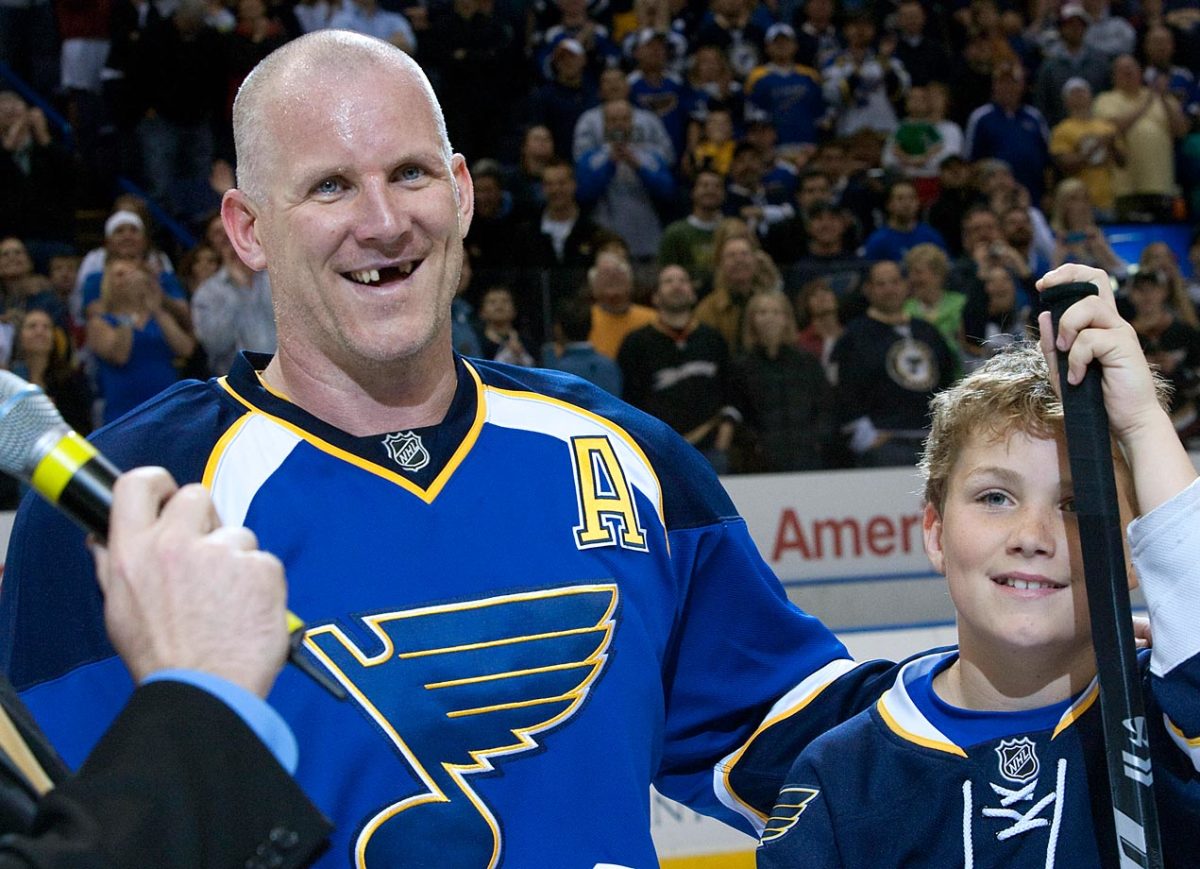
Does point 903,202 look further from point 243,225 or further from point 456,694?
point 456,694

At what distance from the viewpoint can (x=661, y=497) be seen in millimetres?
2107

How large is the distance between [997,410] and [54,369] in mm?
4025

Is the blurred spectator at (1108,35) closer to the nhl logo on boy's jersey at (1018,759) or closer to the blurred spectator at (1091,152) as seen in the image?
the blurred spectator at (1091,152)

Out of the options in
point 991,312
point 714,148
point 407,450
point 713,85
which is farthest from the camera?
point 713,85

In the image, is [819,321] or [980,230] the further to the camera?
[980,230]

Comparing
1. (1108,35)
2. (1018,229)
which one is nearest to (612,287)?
(1018,229)

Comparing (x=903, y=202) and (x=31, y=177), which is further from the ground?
(x=31, y=177)

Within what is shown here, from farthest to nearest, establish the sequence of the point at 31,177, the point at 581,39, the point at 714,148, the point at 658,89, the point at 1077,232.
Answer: the point at 581,39, the point at 658,89, the point at 714,148, the point at 1077,232, the point at 31,177

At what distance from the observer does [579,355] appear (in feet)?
18.7

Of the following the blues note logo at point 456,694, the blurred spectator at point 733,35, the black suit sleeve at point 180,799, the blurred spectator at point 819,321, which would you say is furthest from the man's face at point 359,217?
the blurred spectator at point 733,35

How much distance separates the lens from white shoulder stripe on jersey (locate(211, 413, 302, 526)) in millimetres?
1883

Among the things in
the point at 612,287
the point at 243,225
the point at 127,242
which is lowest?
the point at 612,287

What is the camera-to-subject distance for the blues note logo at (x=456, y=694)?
1799 millimetres

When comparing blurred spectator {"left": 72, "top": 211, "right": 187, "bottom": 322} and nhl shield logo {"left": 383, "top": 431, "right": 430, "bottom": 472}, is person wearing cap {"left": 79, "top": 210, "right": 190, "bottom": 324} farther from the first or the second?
nhl shield logo {"left": 383, "top": 431, "right": 430, "bottom": 472}
